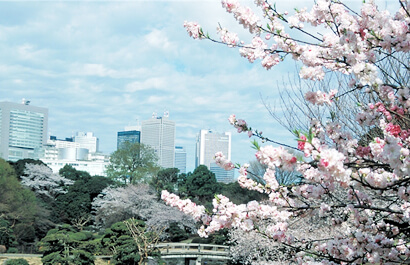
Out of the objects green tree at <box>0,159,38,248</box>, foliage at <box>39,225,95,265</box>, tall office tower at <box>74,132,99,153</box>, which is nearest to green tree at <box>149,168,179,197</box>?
green tree at <box>0,159,38,248</box>

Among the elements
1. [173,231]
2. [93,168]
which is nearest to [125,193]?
[173,231]

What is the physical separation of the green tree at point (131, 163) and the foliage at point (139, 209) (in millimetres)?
4499

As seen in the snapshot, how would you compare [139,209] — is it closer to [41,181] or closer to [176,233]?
[176,233]

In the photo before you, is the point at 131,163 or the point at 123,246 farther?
the point at 131,163

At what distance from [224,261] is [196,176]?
387 inches

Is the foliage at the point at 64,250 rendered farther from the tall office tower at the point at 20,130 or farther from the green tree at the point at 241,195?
the tall office tower at the point at 20,130

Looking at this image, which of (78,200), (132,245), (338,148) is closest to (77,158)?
(78,200)

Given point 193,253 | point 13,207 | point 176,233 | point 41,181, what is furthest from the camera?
point 41,181

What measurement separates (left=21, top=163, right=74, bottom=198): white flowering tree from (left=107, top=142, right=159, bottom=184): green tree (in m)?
3.80

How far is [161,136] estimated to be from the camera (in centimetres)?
13225

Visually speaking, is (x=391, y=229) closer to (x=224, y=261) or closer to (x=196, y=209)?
(x=196, y=209)

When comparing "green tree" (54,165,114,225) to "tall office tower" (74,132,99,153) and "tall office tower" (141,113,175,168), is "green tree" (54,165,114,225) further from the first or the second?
"tall office tower" (74,132,99,153)

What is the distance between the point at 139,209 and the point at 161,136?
111 m

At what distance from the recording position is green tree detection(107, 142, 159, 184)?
2777cm
